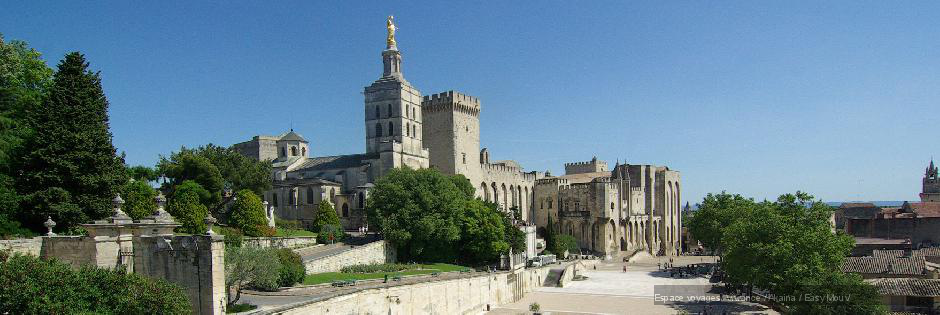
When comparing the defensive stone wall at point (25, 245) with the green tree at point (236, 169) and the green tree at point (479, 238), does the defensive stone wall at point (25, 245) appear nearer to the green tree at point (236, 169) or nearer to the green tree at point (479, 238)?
the green tree at point (236, 169)

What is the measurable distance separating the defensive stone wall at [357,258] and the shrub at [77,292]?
15.7m

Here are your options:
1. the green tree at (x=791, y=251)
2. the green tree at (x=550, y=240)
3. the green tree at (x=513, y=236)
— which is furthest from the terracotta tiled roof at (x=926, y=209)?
the green tree at (x=513, y=236)

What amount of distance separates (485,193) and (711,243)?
21480mm

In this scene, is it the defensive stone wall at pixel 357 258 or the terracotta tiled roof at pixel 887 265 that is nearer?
the defensive stone wall at pixel 357 258

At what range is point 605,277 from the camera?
4994 centimetres

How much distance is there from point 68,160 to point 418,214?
20514 mm

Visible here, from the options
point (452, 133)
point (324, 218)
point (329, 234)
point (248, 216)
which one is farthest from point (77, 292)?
point (452, 133)

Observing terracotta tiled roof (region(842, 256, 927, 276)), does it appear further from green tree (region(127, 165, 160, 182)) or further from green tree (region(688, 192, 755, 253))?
green tree (region(127, 165, 160, 182))

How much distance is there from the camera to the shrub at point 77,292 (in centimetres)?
1391

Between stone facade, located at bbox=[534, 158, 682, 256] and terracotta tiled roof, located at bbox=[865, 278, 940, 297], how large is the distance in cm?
3577

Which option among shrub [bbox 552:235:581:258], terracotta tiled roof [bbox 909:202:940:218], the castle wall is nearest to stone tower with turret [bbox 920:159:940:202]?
terracotta tiled roof [bbox 909:202:940:218]

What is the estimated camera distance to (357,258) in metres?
36.8

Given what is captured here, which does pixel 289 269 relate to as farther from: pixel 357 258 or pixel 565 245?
pixel 565 245

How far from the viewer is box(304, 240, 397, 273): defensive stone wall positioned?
3306 centimetres
